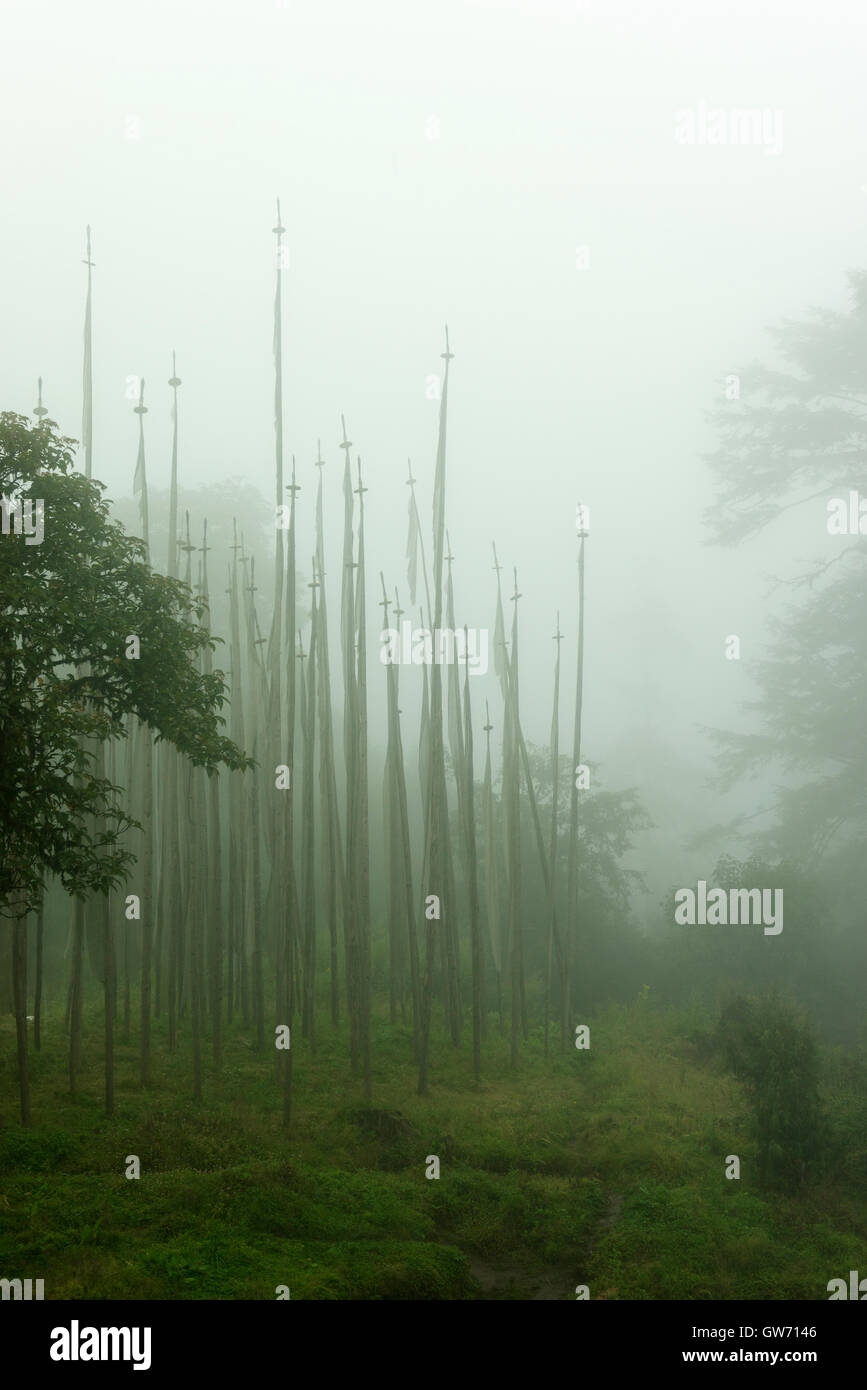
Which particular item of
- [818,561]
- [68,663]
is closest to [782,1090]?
[68,663]

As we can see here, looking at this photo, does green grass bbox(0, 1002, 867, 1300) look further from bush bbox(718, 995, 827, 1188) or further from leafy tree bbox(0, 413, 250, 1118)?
leafy tree bbox(0, 413, 250, 1118)

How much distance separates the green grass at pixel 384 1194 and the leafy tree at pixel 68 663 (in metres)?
1.80

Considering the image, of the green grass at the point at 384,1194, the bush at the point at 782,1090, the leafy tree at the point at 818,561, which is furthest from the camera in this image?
the leafy tree at the point at 818,561

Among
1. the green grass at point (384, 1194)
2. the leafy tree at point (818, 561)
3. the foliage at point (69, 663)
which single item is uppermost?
the leafy tree at point (818, 561)

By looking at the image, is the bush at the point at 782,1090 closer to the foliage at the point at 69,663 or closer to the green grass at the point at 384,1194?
the green grass at the point at 384,1194

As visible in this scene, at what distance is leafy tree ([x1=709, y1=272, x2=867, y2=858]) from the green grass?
11.2 meters

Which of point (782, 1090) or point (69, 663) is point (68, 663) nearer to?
point (69, 663)

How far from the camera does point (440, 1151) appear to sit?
37.5 ft

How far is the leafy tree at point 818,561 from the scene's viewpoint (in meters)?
24.3

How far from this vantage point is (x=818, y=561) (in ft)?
88.5

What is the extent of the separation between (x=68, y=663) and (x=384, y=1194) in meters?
5.65

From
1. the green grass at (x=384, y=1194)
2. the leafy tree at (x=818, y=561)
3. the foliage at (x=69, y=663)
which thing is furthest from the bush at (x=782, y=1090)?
the leafy tree at (x=818, y=561)

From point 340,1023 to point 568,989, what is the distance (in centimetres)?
374

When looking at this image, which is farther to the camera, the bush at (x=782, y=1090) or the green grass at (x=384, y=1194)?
the bush at (x=782, y=1090)
